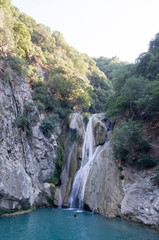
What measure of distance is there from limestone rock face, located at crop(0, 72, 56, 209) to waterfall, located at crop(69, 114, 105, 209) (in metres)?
3.15

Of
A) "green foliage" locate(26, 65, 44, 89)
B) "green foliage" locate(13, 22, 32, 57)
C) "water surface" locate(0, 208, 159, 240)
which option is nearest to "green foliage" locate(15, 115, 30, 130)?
"water surface" locate(0, 208, 159, 240)

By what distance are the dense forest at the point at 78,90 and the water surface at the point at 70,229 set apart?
21.9 ft

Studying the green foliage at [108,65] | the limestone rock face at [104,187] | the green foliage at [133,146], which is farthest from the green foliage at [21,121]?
the green foliage at [108,65]

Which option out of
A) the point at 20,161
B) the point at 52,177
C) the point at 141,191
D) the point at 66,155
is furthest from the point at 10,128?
the point at 141,191

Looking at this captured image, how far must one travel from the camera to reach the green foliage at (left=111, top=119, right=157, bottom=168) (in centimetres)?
1677

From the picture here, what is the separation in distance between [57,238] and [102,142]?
14279 mm

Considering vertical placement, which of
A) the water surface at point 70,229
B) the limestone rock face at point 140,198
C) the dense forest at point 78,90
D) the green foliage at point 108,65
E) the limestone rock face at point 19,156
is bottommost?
the water surface at point 70,229

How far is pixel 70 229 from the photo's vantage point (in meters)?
11.7

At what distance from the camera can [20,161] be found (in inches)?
671

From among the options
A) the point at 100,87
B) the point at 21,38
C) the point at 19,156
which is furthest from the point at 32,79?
the point at 100,87

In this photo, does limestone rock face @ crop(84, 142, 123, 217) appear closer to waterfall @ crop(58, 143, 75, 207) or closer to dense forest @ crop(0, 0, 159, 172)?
dense forest @ crop(0, 0, 159, 172)

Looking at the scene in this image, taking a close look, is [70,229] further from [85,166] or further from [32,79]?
[32,79]

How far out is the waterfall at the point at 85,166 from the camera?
62.5 feet

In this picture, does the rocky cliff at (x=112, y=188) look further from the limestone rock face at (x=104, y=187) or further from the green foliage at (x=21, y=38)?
the green foliage at (x=21, y=38)
